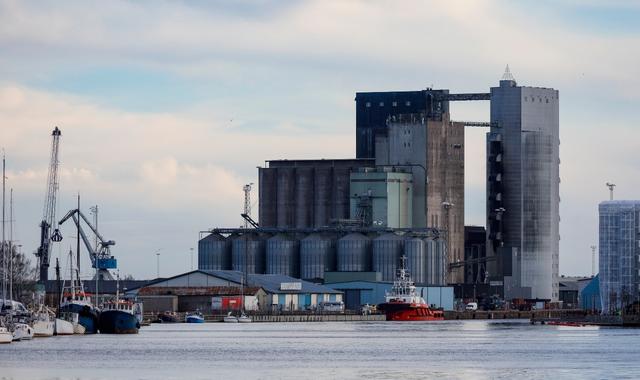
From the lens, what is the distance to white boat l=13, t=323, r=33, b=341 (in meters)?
132

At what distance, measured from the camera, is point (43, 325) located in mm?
143625

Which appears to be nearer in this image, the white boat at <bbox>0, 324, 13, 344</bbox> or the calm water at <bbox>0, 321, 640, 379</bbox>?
the calm water at <bbox>0, 321, 640, 379</bbox>

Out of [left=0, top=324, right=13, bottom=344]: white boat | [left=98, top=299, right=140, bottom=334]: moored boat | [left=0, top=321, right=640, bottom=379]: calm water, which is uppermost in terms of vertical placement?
[left=98, top=299, right=140, bottom=334]: moored boat

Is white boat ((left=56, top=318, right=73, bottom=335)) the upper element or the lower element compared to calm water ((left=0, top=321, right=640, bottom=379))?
upper

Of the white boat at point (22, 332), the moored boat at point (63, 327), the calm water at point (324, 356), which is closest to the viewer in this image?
the calm water at point (324, 356)

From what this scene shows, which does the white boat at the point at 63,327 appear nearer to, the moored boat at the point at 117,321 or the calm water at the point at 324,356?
the calm water at the point at 324,356

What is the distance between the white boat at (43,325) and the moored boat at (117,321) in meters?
7.72

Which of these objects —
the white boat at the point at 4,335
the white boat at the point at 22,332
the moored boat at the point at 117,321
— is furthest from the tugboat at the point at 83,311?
the white boat at the point at 4,335

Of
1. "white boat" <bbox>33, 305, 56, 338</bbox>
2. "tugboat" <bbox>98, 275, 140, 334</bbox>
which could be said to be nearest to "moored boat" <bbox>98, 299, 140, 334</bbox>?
"tugboat" <bbox>98, 275, 140, 334</bbox>

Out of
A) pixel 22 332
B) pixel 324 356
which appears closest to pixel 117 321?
pixel 22 332

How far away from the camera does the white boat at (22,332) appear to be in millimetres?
132375

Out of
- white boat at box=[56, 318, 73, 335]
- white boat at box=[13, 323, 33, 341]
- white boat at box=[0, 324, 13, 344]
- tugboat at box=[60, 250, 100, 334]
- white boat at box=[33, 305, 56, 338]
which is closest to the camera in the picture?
white boat at box=[0, 324, 13, 344]

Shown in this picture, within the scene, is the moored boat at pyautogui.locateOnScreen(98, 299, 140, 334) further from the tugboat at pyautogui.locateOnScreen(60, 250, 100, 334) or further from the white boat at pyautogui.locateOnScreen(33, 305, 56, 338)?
the white boat at pyautogui.locateOnScreen(33, 305, 56, 338)

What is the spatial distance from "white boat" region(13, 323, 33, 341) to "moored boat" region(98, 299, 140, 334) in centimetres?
1652
